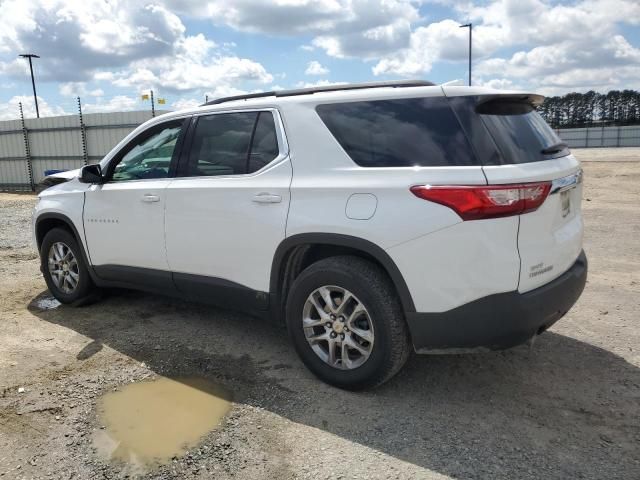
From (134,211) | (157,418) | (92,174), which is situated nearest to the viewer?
(157,418)

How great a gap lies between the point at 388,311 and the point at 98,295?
3374 millimetres

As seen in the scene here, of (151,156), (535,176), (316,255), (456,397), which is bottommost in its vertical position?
(456,397)

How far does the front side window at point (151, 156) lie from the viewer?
433 centimetres

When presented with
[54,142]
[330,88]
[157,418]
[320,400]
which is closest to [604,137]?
[54,142]

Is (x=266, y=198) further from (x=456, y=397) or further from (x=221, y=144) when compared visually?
(x=456, y=397)

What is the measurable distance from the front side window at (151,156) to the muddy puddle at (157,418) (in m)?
1.68

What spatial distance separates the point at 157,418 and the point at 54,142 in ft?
61.1

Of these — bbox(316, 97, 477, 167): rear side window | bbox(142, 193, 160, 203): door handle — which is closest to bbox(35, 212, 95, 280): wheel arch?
bbox(142, 193, 160, 203): door handle

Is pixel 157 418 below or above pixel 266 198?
below

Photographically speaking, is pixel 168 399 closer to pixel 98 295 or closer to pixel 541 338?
pixel 98 295

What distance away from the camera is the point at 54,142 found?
62.9ft

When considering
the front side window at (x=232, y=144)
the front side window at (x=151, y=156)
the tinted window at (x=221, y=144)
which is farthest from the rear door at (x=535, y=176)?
the front side window at (x=151, y=156)

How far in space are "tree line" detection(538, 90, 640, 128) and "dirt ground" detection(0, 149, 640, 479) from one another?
75928mm

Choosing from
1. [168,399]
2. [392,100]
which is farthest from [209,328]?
[392,100]
